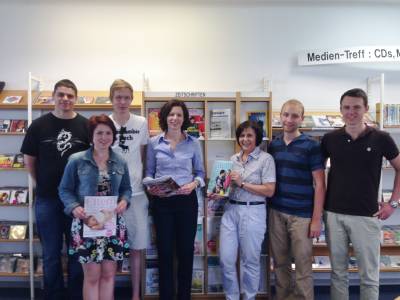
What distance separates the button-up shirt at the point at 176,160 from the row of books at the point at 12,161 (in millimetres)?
1514

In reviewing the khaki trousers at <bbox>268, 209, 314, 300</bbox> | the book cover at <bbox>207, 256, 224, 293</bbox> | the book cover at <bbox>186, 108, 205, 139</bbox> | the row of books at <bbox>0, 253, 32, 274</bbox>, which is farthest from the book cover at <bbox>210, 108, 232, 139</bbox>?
the row of books at <bbox>0, 253, 32, 274</bbox>

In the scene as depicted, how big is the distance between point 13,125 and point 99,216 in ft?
6.37

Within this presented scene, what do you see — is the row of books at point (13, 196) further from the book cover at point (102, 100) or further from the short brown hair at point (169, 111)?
the short brown hair at point (169, 111)

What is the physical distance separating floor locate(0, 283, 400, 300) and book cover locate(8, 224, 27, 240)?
1.91 ft

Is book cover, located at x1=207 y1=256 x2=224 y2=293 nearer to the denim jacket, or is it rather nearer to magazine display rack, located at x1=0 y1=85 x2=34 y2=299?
the denim jacket

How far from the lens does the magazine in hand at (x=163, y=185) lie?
260 cm

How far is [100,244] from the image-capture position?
89.8 inches

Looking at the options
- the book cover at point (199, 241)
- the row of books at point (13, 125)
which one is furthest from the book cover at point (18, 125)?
the book cover at point (199, 241)

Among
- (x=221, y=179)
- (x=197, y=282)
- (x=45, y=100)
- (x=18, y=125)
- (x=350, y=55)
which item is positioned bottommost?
(x=197, y=282)

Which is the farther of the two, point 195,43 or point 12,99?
point 195,43

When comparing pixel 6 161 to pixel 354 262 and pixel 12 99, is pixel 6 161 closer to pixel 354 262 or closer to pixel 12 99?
pixel 12 99

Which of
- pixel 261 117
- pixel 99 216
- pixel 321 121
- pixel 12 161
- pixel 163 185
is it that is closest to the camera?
pixel 99 216

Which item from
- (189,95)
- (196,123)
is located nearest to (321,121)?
(196,123)

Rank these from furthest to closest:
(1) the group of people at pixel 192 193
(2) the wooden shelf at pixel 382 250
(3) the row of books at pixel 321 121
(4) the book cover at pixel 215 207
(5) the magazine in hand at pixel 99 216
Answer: (2) the wooden shelf at pixel 382 250, (3) the row of books at pixel 321 121, (4) the book cover at pixel 215 207, (1) the group of people at pixel 192 193, (5) the magazine in hand at pixel 99 216
